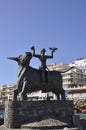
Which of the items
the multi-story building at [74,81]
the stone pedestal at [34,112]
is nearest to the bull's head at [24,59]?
the stone pedestal at [34,112]

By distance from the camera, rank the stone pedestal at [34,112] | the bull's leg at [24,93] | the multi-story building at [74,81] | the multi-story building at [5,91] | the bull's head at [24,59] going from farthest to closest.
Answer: the multi-story building at [5,91]
the multi-story building at [74,81]
the bull's head at [24,59]
the bull's leg at [24,93]
the stone pedestal at [34,112]

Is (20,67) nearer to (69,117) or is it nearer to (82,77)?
(69,117)

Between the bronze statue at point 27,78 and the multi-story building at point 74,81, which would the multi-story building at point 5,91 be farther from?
the bronze statue at point 27,78

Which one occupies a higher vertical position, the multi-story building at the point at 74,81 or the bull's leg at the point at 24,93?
the multi-story building at the point at 74,81

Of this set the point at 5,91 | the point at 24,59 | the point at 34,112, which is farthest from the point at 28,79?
the point at 5,91

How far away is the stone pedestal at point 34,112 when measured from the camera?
13219 millimetres

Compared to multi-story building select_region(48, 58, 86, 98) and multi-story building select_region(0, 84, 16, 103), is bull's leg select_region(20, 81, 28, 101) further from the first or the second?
multi-story building select_region(0, 84, 16, 103)

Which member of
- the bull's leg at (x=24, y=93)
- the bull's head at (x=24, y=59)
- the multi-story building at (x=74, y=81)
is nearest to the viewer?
the bull's leg at (x=24, y=93)

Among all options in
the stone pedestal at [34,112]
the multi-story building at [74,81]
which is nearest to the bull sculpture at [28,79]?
the stone pedestal at [34,112]

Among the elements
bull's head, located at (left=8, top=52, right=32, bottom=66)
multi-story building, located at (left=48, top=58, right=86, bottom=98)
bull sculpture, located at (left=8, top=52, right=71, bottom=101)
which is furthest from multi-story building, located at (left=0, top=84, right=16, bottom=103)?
bull's head, located at (left=8, top=52, right=32, bottom=66)

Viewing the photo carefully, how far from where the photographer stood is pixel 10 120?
43.3 ft

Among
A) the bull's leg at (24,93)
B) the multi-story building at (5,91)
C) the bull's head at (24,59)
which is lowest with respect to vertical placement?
the bull's leg at (24,93)

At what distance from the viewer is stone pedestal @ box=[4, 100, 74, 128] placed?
13.2 meters

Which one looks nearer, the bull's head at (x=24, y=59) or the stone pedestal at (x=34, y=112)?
the stone pedestal at (x=34, y=112)
